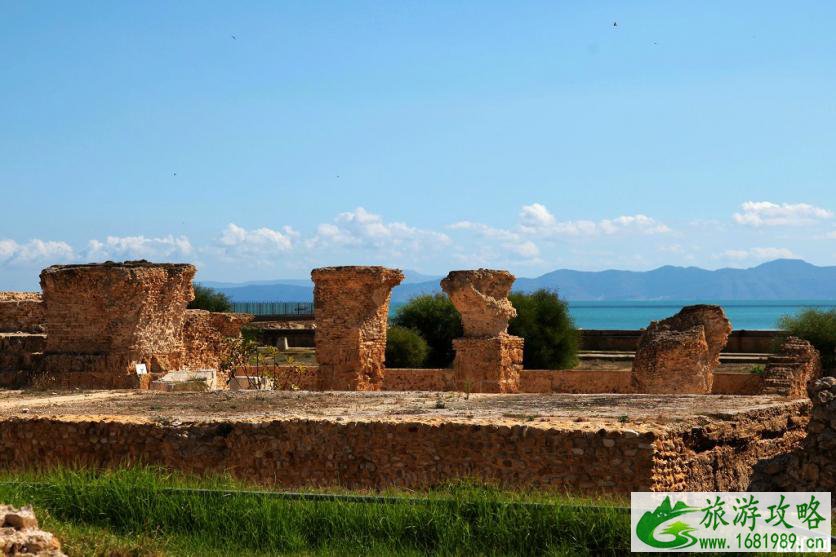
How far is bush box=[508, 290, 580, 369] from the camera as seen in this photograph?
34750mm

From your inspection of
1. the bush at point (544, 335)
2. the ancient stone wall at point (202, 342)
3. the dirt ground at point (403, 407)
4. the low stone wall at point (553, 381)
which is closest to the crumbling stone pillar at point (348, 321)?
the low stone wall at point (553, 381)

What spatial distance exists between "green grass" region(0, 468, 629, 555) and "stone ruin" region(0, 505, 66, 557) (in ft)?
0.98

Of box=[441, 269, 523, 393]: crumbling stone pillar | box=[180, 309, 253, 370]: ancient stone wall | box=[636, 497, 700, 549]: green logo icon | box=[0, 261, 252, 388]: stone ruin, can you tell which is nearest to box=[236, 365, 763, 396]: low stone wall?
box=[441, 269, 523, 393]: crumbling stone pillar

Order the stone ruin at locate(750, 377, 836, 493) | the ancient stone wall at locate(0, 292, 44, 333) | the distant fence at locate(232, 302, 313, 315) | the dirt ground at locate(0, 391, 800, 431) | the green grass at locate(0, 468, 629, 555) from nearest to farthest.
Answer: the green grass at locate(0, 468, 629, 555)
the stone ruin at locate(750, 377, 836, 493)
the dirt ground at locate(0, 391, 800, 431)
the ancient stone wall at locate(0, 292, 44, 333)
the distant fence at locate(232, 302, 313, 315)

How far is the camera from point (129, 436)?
10828mm

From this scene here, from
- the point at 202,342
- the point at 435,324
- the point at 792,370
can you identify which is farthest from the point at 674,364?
the point at 435,324

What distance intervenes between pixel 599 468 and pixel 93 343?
10584 mm

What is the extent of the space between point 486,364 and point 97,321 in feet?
24.8

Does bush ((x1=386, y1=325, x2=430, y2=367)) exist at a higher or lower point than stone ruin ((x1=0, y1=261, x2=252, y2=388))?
lower

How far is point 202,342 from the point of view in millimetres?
20734

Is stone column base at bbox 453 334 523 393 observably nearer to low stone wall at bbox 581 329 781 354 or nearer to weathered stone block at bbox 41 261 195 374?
weathered stone block at bbox 41 261 195 374

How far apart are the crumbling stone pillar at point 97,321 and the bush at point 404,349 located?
650 inches

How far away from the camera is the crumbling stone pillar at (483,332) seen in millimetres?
21297

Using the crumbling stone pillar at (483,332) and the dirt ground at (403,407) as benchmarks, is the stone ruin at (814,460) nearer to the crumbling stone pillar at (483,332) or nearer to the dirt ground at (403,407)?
the dirt ground at (403,407)
